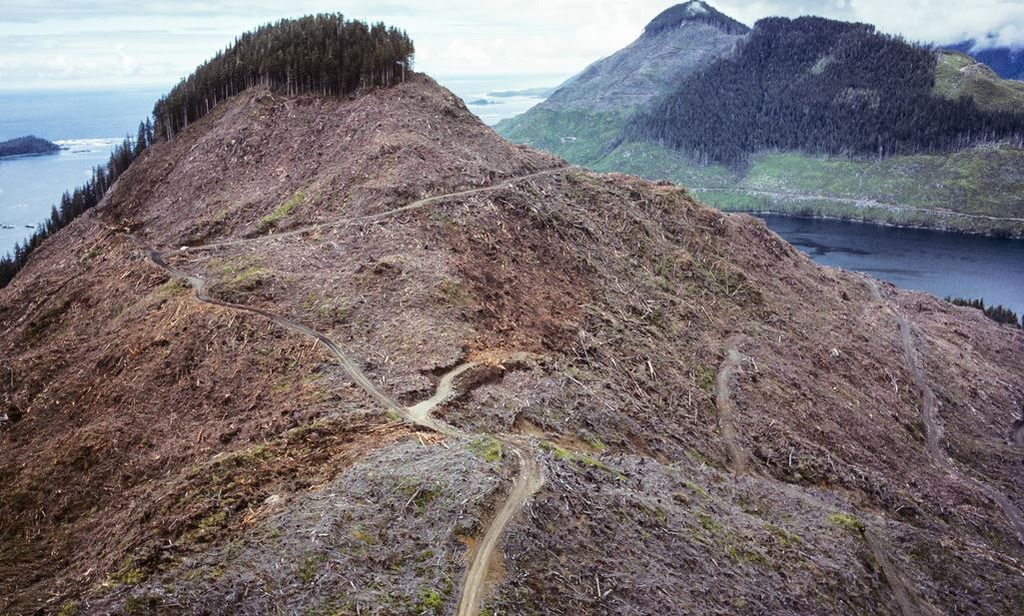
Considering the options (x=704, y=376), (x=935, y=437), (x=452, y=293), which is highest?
(x=452, y=293)

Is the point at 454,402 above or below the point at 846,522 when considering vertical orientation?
above

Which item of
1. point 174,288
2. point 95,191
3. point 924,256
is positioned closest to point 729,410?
point 174,288

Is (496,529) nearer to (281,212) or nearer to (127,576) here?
(127,576)

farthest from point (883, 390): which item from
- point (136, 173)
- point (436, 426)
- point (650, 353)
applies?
point (136, 173)

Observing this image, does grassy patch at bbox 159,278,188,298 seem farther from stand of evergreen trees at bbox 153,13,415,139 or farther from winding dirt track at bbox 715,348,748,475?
winding dirt track at bbox 715,348,748,475

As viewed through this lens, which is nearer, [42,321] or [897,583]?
[897,583]

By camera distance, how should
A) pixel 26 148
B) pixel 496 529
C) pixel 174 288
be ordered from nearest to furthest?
pixel 496 529, pixel 174 288, pixel 26 148

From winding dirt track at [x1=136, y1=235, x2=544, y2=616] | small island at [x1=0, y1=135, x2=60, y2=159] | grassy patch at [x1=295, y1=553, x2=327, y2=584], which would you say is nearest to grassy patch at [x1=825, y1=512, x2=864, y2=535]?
winding dirt track at [x1=136, y1=235, x2=544, y2=616]

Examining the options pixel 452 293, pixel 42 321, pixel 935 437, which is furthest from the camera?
pixel 935 437
